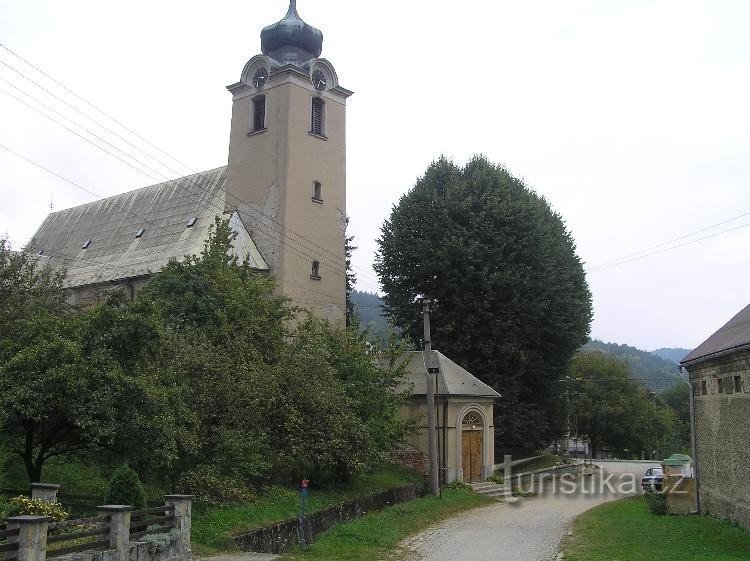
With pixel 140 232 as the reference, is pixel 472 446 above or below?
below

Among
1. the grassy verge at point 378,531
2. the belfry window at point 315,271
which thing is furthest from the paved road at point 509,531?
the belfry window at point 315,271

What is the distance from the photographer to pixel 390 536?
1806 centimetres

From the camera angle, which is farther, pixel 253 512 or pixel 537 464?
pixel 537 464

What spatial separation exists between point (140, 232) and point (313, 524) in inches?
942

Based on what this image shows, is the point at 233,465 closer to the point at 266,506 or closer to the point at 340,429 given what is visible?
the point at 266,506

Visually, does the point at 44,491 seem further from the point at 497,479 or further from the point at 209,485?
the point at 497,479

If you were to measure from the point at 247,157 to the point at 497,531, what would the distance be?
71.0ft

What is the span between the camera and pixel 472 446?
3023 centimetres

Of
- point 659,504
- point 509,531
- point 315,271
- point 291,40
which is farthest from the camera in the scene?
point 291,40

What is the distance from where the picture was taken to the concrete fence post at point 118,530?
11570 millimetres

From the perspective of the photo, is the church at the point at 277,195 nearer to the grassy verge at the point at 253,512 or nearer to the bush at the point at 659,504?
the grassy verge at the point at 253,512

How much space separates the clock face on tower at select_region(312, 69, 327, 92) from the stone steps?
757 inches

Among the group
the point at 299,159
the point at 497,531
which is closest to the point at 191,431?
the point at 497,531

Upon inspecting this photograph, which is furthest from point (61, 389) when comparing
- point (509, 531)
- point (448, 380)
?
point (448, 380)
